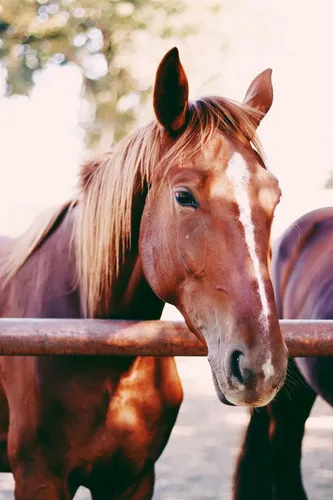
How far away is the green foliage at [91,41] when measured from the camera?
46.0ft

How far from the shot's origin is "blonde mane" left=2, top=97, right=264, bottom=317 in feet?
5.76

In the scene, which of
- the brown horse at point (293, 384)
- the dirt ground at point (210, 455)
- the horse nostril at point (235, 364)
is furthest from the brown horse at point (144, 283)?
the dirt ground at point (210, 455)

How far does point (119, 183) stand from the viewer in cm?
195

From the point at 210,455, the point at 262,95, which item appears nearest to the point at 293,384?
the point at 210,455

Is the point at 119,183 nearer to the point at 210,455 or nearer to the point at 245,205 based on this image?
the point at 245,205

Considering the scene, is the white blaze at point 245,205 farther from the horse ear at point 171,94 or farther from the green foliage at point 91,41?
the green foliage at point 91,41

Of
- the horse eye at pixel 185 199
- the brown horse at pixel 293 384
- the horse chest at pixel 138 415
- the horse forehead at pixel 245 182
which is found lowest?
the brown horse at pixel 293 384

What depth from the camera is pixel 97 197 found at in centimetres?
203

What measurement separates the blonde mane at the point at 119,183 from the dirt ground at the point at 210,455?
65.1 inches

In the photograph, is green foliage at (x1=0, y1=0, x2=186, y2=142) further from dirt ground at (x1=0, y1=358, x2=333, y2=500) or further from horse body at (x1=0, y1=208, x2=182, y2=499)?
horse body at (x1=0, y1=208, x2=182, y2=499)

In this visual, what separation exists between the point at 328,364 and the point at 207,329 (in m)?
1.72

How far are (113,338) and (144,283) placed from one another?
0.29 m

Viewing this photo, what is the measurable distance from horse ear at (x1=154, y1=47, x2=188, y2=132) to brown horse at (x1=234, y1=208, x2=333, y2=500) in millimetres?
1467

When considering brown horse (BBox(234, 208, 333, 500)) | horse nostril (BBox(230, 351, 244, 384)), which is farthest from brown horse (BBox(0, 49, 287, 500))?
brown horse (BBox(234, 208, 333, 500))
